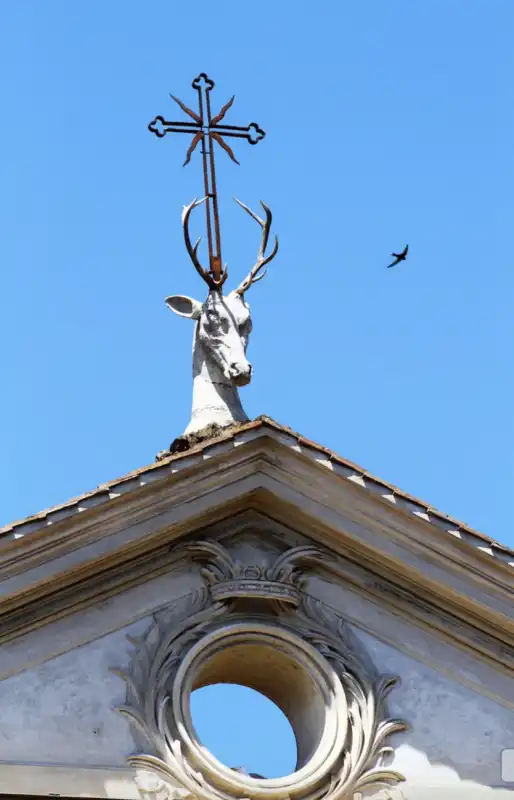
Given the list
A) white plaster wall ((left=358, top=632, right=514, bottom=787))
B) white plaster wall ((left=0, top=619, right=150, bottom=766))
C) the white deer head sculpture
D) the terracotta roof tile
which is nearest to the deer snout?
the white deer head sculpture

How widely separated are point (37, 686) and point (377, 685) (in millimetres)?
2595

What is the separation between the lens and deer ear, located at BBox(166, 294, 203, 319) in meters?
19.5

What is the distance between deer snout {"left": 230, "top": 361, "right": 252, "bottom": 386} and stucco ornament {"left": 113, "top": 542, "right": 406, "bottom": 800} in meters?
2.35

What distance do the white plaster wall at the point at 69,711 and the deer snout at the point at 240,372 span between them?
3370 millimetres

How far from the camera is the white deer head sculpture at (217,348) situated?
18906mm

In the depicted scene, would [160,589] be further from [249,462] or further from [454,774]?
[454,774]

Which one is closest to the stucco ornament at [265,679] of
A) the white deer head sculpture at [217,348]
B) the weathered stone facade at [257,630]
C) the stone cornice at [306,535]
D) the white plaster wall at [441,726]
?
the weathered stone facade at [257,630]

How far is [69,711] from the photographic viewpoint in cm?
1598

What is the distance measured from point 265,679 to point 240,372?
303 cm

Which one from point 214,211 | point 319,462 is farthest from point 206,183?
point 319,462

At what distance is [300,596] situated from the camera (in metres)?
16.9

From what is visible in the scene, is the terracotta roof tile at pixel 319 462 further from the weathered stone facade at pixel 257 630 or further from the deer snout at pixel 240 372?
the deer snout at pixel 240 372

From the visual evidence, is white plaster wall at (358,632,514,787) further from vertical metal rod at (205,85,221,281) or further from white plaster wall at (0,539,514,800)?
vertical metal rod at (205,85,221,281)

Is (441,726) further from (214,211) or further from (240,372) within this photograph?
(214,211)
